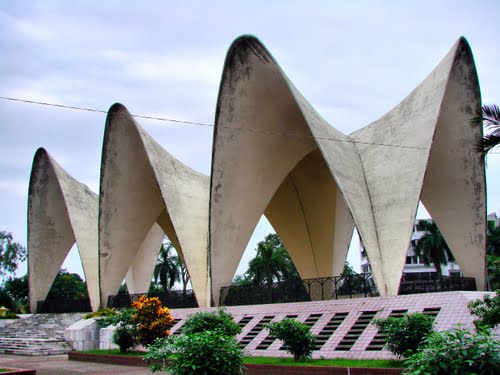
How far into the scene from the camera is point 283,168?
2392cm

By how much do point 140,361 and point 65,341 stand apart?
30.9 feet

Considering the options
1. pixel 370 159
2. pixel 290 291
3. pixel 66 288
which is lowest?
pixel 290 291

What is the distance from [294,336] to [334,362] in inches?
43.0

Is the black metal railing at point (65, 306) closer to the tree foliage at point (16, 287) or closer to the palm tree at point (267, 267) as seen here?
the palm tree at point (267, 267)

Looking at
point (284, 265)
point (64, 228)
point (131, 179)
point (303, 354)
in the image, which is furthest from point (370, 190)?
point (284, 265)

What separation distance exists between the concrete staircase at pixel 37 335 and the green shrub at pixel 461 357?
65.1 feet

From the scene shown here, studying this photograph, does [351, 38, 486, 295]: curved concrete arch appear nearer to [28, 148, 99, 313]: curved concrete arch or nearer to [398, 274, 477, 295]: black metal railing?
[398, 274, 477, 295]: black metal railing

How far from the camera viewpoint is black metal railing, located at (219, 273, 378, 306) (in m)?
17.8

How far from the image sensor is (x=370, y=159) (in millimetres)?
21484

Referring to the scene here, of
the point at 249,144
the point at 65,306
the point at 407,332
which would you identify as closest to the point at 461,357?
the point at 407,332

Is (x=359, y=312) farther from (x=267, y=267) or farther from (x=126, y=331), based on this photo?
(x=267, y=267)

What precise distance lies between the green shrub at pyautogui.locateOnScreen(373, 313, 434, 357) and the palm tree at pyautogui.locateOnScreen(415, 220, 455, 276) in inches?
1516

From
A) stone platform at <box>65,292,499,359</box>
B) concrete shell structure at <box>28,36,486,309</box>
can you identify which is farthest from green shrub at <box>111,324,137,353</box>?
concrete shell structure at <box>28,36,486,309</box>

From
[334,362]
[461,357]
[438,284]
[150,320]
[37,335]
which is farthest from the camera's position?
[37,335]
